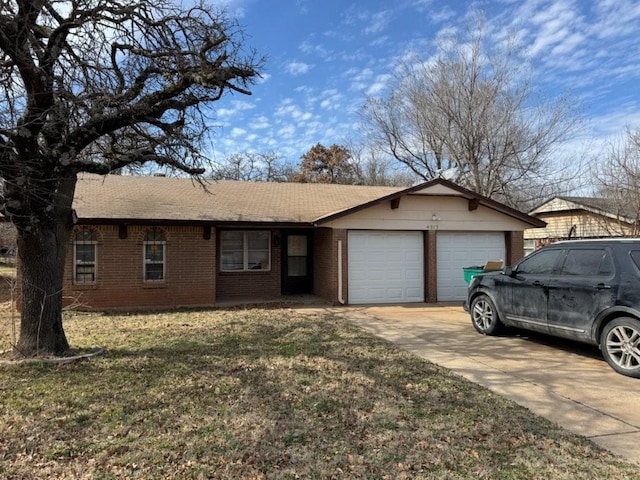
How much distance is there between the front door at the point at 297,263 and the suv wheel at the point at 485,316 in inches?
299

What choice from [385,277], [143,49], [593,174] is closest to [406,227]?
[385,277]

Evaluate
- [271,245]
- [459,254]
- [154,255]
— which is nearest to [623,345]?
[459,254]

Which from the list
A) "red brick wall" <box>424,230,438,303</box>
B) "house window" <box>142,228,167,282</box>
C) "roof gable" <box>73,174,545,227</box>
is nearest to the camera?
"roof gable" <box>73,174,545,227</box>

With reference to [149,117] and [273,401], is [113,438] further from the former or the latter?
[149,117]

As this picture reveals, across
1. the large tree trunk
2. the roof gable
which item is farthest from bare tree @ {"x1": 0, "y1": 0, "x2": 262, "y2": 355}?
the roof gable

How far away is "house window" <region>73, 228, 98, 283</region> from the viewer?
41.2ft

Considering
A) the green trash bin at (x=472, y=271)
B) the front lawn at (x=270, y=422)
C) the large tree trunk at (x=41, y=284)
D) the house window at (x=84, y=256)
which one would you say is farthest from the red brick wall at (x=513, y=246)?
the large tree trunk at (x=41, y=284)

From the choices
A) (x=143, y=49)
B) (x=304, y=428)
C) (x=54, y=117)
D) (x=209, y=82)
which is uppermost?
(x=143, y=49)

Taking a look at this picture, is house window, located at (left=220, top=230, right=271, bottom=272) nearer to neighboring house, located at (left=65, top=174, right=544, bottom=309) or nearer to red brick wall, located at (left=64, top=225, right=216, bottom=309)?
neighboring house, located at (left=65, top=174, right=544, bottom=309)

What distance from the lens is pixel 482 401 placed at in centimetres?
526

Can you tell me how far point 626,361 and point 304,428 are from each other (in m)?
4.67

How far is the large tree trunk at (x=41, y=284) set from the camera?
7039 millimetres

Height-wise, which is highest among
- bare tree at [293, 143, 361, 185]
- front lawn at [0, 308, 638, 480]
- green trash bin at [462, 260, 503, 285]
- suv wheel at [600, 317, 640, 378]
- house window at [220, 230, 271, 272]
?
bare tree at [293, 143, 361, 185]

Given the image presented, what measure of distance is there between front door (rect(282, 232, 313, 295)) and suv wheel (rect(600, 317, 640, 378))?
34.7 ft
